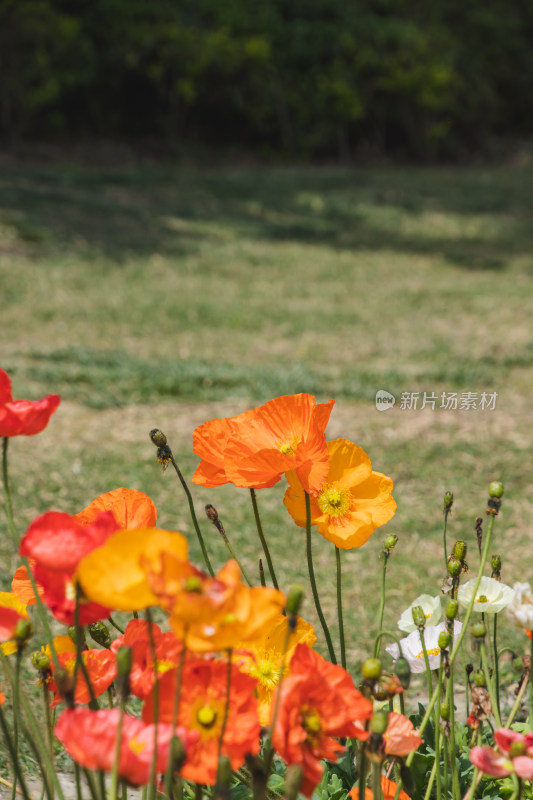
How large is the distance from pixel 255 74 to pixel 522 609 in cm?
1453

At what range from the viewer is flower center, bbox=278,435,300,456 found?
3.67 ft

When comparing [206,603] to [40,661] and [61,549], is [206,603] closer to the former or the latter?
[61,549]

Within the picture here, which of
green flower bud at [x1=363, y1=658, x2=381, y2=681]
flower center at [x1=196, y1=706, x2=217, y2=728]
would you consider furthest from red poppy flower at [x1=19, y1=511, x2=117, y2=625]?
green flower bud at [x1=363, y1=658, x2=381, y2=681]

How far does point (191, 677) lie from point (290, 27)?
1559 centimetres

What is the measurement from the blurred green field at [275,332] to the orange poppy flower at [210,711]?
1910 millimetres

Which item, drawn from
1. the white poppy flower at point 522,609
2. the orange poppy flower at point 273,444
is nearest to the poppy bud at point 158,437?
the orange poppy flower at point 273,444

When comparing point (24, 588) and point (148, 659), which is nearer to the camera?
point (148, 659)

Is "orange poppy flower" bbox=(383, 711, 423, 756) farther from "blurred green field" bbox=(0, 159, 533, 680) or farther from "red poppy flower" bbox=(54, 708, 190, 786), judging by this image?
"blurred green field" bbox=(0, 159, 533, 680)

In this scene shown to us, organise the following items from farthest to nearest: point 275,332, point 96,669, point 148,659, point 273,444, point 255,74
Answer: point 255,74
point 275,332
point 273,444
point 96,669
point 148,659

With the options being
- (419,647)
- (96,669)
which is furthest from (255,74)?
(96,669)

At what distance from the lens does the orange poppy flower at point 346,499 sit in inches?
46.3

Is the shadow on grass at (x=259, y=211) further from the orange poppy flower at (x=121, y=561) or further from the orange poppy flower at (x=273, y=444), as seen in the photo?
the orange poppy flower at (x=121, y=561)

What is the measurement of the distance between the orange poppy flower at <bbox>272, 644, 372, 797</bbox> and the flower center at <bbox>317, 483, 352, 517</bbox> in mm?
347

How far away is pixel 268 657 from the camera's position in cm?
106
